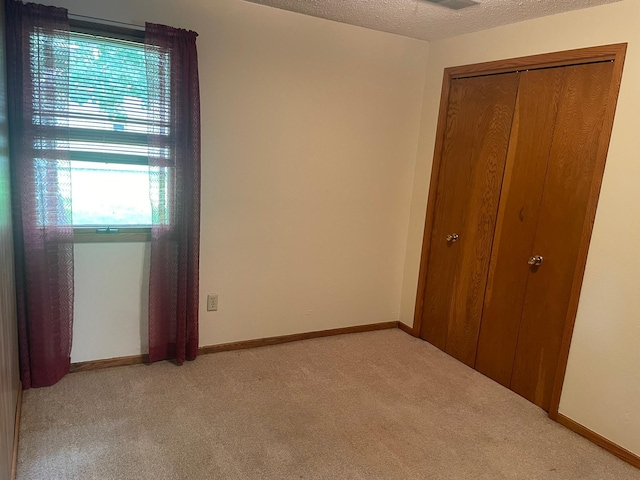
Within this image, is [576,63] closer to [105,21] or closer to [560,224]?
[560,224]

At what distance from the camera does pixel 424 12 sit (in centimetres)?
266

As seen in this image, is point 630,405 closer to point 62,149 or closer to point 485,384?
point 485,384

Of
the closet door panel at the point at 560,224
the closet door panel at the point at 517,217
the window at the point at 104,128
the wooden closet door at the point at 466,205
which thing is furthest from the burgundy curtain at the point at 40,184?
the closet door panel at the point at 560,224

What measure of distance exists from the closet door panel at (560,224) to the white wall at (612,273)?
0.38 feet

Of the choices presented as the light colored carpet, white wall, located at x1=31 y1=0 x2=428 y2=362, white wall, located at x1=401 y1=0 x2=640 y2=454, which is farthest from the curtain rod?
white wall, located at x1=401 y1=0 x2=640 y2=454

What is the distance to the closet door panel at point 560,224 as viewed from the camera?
7.73ft

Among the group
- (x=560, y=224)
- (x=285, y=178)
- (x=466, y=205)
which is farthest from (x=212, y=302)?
(x=560, y=224)

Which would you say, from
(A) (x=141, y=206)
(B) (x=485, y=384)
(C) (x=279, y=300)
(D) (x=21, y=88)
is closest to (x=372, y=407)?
(B) (x=485, y=384)

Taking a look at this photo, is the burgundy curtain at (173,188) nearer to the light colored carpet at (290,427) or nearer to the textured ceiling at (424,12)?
the light colored carpet at (290,427)

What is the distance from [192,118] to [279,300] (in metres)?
1.38

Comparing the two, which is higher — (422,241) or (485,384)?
(422,241)

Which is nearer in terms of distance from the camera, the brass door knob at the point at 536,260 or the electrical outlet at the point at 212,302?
the brass door knob at the point at 536,260

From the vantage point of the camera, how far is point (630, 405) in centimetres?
221

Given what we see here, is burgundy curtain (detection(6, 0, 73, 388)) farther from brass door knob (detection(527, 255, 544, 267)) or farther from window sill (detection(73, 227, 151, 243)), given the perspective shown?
brass door knob (detection(527, 255, 544, 267))
